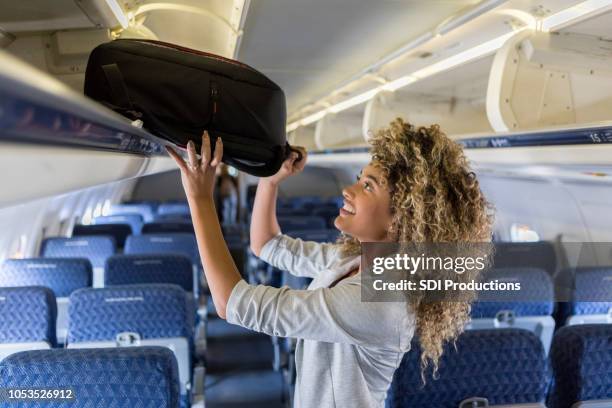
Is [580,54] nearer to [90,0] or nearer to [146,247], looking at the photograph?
[90,0]

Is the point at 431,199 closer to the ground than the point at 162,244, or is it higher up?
higher up

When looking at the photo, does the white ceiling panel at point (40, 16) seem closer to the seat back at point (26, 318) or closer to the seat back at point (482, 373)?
the seat back at point (26, 318)

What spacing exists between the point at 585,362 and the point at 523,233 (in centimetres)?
452

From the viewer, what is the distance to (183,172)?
1.66 metres

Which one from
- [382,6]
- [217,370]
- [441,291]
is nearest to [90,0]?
[441,291]

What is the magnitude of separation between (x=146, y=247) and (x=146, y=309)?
2214mm

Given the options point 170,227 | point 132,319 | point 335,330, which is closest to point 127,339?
point 132,319

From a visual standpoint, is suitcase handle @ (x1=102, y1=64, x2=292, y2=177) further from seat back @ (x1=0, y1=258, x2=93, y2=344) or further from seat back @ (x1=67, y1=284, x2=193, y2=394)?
seat back @ (x1=0, y1=258, x2=93, y2=344)

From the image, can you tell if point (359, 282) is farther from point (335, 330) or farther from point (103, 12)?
point (103, 12)

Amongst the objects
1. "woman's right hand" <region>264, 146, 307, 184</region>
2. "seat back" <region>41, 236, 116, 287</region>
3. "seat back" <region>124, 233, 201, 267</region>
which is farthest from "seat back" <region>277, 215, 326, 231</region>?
"woman's right hand" <region>264, 146, 307, 184</region>

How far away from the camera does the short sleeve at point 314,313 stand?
1.61 meters

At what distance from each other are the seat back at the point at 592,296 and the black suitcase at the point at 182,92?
2772mm

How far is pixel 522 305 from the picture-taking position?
340 cm

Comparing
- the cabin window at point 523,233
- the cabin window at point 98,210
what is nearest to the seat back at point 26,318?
the cabin window at point 523,233
